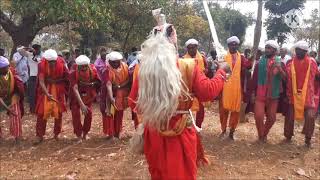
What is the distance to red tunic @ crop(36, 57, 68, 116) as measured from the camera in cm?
750

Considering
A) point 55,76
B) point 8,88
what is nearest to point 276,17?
point 55,76

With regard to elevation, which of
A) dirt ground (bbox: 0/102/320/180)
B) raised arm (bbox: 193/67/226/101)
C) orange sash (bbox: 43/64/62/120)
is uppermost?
raised arm (bbox: 193/67/226/101)

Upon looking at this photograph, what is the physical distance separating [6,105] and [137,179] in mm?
3217

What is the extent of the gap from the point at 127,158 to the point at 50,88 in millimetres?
2038

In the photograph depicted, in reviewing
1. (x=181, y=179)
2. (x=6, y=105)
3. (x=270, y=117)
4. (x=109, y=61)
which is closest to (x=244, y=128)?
(x=270, y=117)

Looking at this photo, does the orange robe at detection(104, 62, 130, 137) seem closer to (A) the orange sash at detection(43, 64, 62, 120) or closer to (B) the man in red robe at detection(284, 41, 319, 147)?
(A) the orange sash at detection(43, 64, 62, 120)

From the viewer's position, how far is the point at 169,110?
11.7 ft

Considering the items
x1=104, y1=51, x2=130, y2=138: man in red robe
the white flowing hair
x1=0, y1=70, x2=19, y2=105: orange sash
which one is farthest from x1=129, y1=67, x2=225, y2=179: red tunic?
x1=0, y1=70, x2=19, y2=105: orange sash

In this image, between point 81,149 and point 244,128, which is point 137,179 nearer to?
point 81,149

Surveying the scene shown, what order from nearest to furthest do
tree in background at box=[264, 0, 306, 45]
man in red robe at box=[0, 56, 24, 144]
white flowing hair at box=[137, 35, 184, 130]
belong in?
white flowing hair at box=[137, 35, 184, 130], man in red robe at box=[0, 56, 24, 144], tree in background at box=[264, 0, 306, 45]

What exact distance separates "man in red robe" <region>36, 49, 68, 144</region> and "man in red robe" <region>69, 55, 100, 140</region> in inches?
9.2

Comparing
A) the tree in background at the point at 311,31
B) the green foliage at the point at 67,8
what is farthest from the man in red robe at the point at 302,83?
the tree in background at the point at 311,31

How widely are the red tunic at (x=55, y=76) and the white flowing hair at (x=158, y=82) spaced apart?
4234 mm

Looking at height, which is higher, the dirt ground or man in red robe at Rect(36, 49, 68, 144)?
man in red robe at Rect(36, 49, 68, 144)
